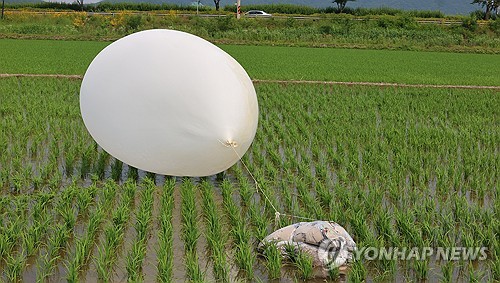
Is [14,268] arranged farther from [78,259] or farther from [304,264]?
[304,264]

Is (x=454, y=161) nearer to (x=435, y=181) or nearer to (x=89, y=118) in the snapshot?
(x=435, y=181)

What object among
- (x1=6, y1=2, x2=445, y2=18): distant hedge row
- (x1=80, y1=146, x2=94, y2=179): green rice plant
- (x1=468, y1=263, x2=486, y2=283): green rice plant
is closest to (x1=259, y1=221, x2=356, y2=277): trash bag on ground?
(x1=468, y1=263, x2=486, y2=283): green rice plant

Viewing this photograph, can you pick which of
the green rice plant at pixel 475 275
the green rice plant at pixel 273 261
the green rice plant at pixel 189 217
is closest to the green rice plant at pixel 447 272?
the green rice plant at pixel 475 275

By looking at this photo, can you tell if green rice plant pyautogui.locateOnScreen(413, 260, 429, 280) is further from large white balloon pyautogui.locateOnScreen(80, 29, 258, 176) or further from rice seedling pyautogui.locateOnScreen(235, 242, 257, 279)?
large white balloon pyautogui.locateOnScreen(80, 29, 258, 176)

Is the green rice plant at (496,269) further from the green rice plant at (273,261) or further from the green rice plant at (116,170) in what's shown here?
the green rice plant at (116,170)

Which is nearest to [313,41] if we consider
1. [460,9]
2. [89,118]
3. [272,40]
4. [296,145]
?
[272,40]

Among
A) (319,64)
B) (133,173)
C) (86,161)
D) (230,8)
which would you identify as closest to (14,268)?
(133,173)

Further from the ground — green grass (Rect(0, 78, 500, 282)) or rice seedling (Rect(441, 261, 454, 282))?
rice seedling (Rect(441, 261, 454, 282))
